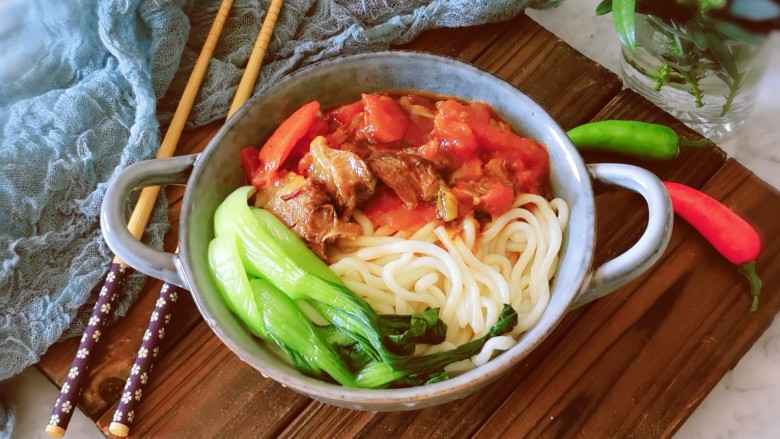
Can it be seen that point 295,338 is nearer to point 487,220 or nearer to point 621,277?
point 487,220

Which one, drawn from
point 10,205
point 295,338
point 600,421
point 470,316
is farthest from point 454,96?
point 10,205

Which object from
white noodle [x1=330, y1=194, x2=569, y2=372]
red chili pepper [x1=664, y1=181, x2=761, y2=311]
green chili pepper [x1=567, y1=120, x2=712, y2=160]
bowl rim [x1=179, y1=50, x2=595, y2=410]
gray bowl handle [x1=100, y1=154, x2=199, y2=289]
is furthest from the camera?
green chili pepper [x1=567, y1=120, x2=712, y2=160]

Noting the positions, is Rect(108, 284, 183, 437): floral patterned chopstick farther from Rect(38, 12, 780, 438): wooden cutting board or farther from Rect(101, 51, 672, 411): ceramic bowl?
Rect(101, 51, 672, 411): ceramic bowl

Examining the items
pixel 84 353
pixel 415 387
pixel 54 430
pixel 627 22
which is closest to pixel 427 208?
pixel 415 387

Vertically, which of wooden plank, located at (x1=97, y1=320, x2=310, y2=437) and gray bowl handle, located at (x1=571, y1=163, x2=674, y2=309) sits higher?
gray bowl handle, located at (x1=571, y1=163, x2=674, y2=309)

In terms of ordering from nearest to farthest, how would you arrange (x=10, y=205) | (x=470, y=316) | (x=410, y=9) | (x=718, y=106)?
(x=470, y=316) < (x=10, y=205) < (x=718, y=106) < (x=410, y=9)

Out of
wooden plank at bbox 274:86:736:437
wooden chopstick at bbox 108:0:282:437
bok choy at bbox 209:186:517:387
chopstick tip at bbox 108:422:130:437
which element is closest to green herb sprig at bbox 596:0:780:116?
wooden plank at bbox 274:86:736:437
